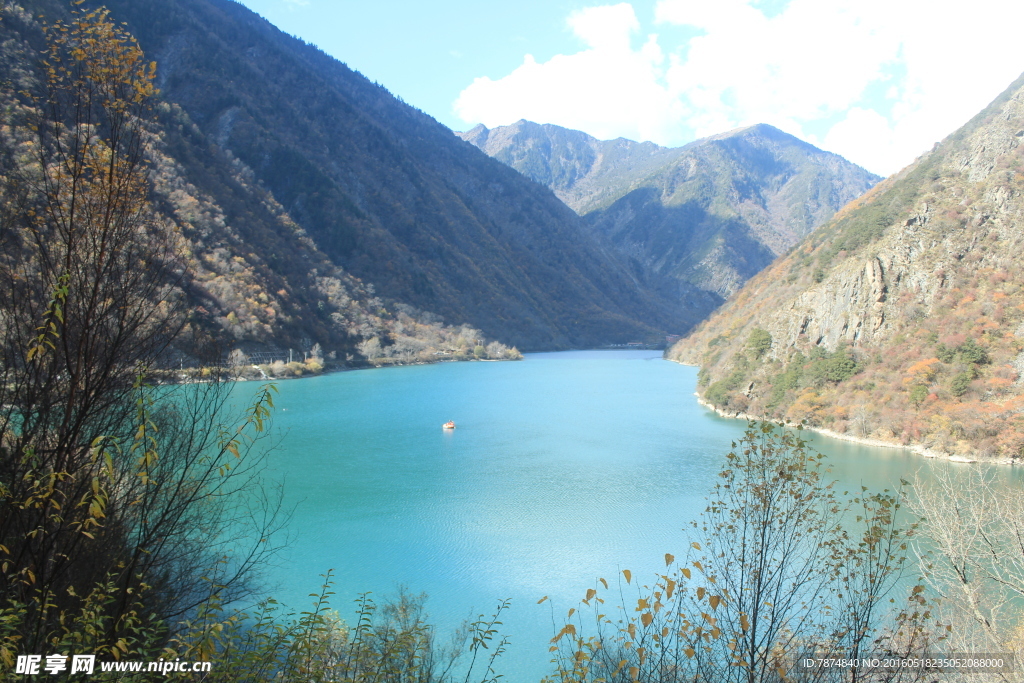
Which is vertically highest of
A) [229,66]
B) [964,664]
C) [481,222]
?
[229,66]

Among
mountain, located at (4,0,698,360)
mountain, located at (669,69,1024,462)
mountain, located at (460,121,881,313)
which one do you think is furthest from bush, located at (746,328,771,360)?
mountain, located at (460,121,881,313)

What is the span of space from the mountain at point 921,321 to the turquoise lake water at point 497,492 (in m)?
2.40

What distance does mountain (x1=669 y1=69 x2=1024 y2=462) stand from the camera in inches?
954

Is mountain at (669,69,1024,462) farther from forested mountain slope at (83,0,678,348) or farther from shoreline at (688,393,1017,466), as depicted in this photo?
forested mountain slope at (83,0,678,348)

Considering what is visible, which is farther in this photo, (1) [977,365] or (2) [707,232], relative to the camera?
(2) [707,232]

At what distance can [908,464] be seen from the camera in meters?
23.0

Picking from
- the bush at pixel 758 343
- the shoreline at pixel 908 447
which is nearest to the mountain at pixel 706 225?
the bush at pixel 758 343

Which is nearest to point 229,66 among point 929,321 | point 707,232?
point 929,321

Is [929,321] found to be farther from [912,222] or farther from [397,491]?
[397,491]

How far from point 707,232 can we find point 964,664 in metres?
179

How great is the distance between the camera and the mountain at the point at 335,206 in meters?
54.5

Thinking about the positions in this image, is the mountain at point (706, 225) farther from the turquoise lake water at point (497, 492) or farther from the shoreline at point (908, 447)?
the shoreline at point (908, 447)

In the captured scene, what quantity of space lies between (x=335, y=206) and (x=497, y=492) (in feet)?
229

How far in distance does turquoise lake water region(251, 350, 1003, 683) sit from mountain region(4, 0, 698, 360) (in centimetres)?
2086
